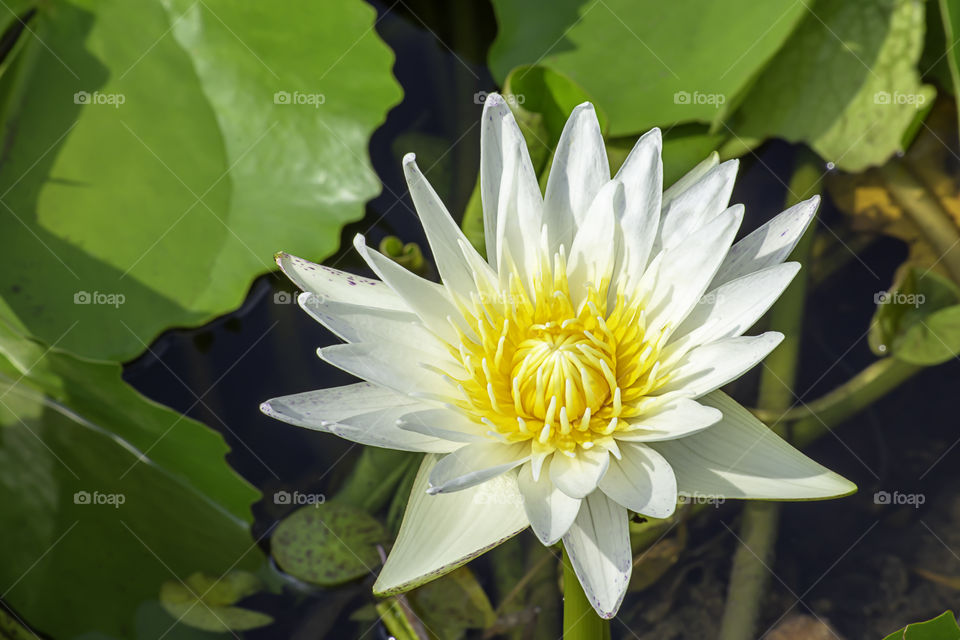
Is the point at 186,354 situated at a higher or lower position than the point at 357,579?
higher

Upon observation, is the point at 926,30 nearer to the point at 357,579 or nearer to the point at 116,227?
the point at 357,579

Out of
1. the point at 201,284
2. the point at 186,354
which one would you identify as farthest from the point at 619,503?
the point at 186,354

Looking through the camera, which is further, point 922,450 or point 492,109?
point 922,450

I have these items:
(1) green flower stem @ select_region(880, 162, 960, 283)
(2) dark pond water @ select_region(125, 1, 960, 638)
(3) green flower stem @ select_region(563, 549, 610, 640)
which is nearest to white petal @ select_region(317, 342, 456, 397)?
(3) green flower stem @ select_region(563, 549, 610, 640)

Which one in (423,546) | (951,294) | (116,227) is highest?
(116,227)

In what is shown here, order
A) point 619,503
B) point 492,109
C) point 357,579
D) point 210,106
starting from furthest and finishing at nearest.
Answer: point 210,106
point 357,579
point 492,109
point 619,503

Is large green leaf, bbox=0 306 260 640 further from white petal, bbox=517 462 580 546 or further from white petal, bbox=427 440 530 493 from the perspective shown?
white petal, bbox=517 462 580 546

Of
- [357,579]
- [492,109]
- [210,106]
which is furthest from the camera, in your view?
[210,106]
